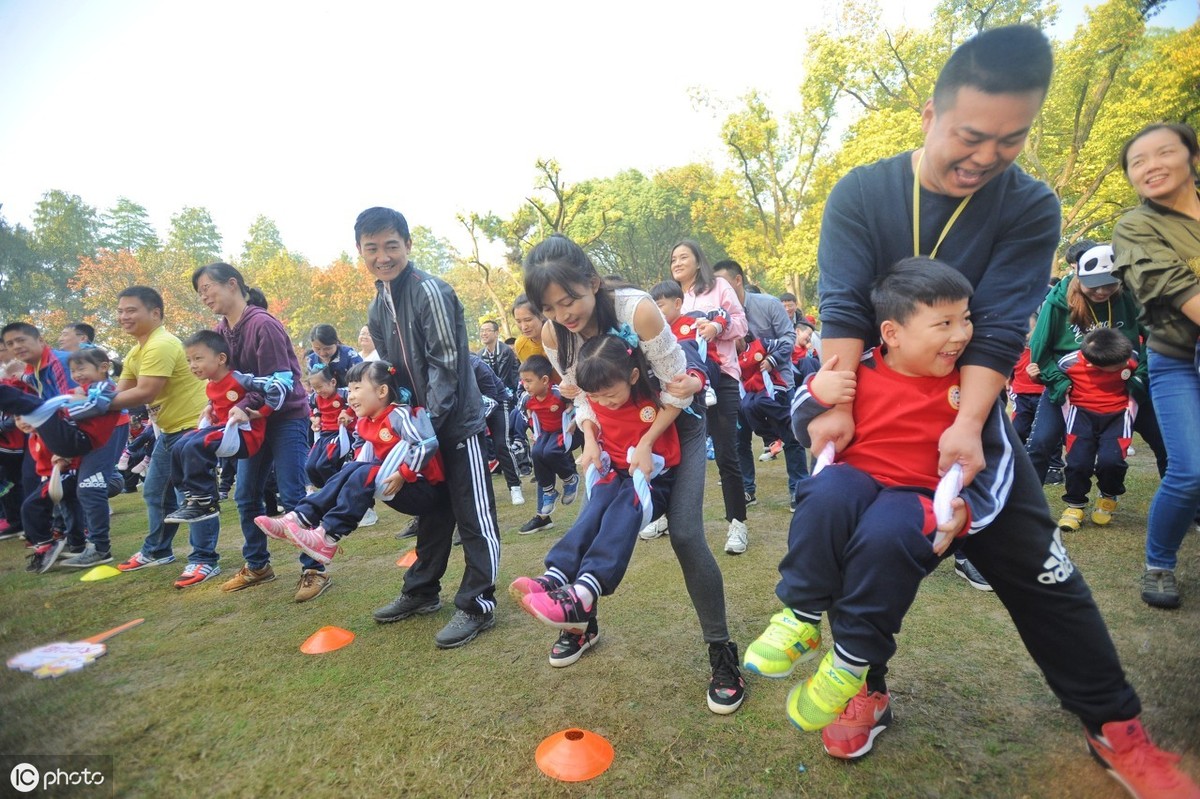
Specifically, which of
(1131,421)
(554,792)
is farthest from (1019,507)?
(1131,421)

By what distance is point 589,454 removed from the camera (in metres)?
2.64

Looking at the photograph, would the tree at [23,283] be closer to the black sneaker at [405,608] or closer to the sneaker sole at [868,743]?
the black sneaker at [405,608]

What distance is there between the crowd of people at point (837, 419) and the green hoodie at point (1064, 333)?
17 millimetres

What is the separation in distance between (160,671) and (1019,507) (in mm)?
3961

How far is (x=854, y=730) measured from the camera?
2010mm

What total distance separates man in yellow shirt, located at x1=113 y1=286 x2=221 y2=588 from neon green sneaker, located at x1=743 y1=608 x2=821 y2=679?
4.63 metres

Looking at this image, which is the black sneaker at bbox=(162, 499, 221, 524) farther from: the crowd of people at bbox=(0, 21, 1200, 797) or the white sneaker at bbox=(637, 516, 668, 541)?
the white sneaker at bbox=(637, 516, 668, 541)

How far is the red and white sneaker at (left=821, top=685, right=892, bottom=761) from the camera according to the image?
6.57 ft

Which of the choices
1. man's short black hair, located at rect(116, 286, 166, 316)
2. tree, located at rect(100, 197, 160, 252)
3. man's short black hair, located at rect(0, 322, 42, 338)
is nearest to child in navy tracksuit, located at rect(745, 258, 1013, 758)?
man's short black hair, located at rect(116, 286, 166, 316)

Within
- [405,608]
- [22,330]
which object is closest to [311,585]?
[405,608]

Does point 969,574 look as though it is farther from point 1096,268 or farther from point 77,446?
point 77,446

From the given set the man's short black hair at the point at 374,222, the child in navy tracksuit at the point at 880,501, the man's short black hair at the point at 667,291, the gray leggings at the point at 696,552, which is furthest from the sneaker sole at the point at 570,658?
the man's short black hair at the point at 667,291

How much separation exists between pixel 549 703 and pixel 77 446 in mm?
5074

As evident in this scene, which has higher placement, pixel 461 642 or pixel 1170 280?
pixel 1170 280
